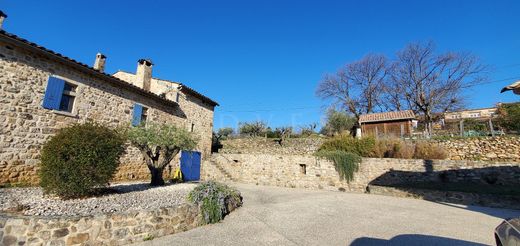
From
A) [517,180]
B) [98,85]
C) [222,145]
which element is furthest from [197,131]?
[517,180]

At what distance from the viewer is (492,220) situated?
6340 mm

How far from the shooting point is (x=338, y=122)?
2619cm

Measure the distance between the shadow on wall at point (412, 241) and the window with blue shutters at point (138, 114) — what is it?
10760mm

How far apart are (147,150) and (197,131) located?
8.16 m

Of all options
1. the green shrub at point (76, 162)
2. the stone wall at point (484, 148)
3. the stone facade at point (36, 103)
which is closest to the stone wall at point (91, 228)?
the green shrub at point (76, 162)

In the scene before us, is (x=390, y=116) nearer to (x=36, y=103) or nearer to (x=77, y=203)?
(x=77, y=203)

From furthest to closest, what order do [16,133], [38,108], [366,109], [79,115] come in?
1. [366,109]
2. [79,115]
3. [38,108]
4. [16,133]

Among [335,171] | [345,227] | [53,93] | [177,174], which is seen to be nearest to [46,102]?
[53,93]

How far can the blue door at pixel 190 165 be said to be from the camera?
15195 mm

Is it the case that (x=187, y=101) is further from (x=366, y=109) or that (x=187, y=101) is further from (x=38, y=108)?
(x=366, y=109)

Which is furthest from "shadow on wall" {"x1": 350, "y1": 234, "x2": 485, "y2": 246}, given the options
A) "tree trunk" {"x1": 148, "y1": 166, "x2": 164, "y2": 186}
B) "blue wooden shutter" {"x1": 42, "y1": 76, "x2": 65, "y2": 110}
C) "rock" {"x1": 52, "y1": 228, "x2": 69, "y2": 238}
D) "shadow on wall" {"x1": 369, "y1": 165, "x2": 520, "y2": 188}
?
"blue wooden shutter" {"x1": 42, "y1": 76, "x2": 65, "y2": 110}

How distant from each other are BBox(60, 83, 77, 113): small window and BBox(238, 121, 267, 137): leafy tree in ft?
64.5

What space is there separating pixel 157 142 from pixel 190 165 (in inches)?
297

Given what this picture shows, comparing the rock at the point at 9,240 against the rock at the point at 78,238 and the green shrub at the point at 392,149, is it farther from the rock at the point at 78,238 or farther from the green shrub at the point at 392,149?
the green shrub at the point at 392,149
